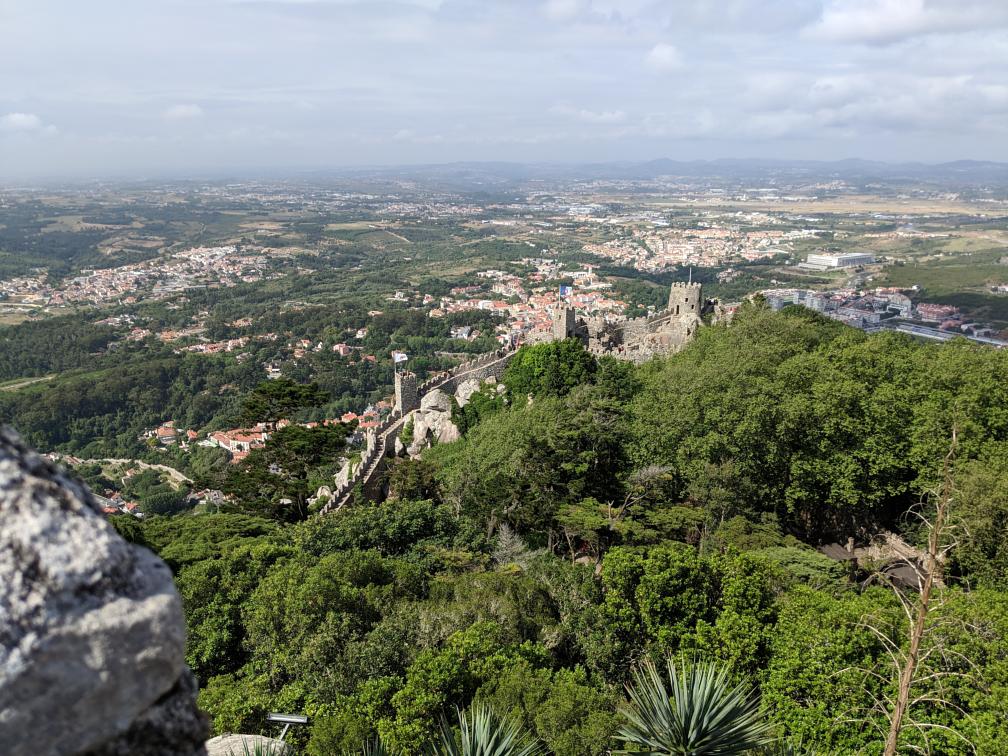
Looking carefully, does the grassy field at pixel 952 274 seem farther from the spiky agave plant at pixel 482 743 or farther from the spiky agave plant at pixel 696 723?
the spiky agave plant at pixel 482 743

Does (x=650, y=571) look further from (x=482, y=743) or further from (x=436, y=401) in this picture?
(x=436, y=401)

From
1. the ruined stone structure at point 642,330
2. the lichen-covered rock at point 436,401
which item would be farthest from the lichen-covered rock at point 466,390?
the ruined stone structure at point 642,330

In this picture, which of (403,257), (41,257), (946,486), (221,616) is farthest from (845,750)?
(41,257)

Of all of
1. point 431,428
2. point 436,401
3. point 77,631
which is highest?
point 77,631

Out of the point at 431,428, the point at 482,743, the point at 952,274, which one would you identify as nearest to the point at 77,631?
the point at 482,743

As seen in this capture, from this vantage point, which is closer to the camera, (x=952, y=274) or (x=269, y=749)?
(x=269, y=749)
